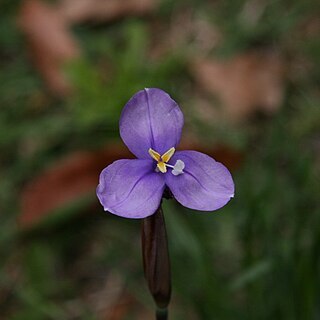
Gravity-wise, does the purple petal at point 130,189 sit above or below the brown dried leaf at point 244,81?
above

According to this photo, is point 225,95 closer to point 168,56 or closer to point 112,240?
point 168,56

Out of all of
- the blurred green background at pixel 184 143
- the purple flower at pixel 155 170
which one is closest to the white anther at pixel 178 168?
the purple flower at pixel 155 170

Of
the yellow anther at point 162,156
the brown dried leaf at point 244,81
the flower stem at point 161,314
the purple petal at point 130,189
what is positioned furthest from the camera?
the brown dried leaf at point 244,81

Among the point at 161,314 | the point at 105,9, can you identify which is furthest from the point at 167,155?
the point at 105,9

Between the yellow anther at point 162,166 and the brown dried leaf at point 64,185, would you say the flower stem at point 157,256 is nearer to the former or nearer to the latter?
the yellow anther at point 162,166

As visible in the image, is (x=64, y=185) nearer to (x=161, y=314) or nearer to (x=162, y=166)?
(x=161, y=314)
